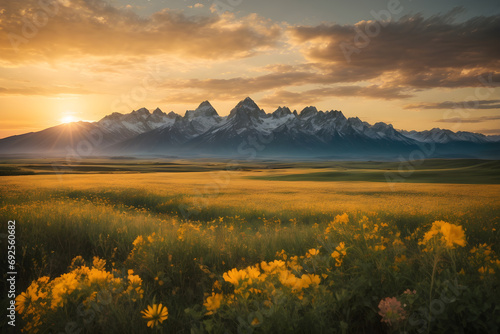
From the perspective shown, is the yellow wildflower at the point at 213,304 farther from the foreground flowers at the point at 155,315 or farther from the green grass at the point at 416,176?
the green grass at the point at 416,176

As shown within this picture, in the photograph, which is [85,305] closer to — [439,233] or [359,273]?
[359,273]

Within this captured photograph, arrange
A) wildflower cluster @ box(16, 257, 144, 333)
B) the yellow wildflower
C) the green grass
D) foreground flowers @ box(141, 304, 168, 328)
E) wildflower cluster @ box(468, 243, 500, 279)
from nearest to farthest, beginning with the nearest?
foreground flowers @ box(141, 304, 168, 328)
the yellow wildflower
wildflower cluster @ box(16, 257, 144, 333)
wildflower cluster @ box(468, 243, 500, 279)
the green grass

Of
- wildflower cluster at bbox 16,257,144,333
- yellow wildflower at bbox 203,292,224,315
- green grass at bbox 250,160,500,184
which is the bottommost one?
green grass at bbox 250,160,500,184

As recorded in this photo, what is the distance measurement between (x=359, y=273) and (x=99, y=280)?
373 centimetres

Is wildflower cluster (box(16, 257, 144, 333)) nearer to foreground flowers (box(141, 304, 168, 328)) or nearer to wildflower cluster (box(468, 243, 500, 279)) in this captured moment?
foreground flowers (box(141, 304, 168, 328))

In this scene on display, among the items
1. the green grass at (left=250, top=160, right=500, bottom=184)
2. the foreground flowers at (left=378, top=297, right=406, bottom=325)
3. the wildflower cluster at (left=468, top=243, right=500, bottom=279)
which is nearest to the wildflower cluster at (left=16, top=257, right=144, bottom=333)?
the foreground flowers at (left=378, top=297, right=406, bottom=325)

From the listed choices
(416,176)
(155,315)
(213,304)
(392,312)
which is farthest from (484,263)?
(416,176)

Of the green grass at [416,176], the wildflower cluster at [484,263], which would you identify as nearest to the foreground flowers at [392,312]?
the wildflower cluster at [484,263]

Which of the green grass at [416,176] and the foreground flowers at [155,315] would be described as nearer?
the foreground flowers at [155,315]

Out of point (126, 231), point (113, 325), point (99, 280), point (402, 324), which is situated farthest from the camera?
point (126, 231)

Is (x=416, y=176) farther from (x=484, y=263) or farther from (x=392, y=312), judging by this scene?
(x=392, y=312)

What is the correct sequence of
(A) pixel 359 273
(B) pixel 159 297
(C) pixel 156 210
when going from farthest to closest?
(C) pixel 156 210, (B) pixel 159 297, (A) pixel 359 273

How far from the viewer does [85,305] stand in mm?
3328

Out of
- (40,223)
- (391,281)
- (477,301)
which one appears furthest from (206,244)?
(40,223)
